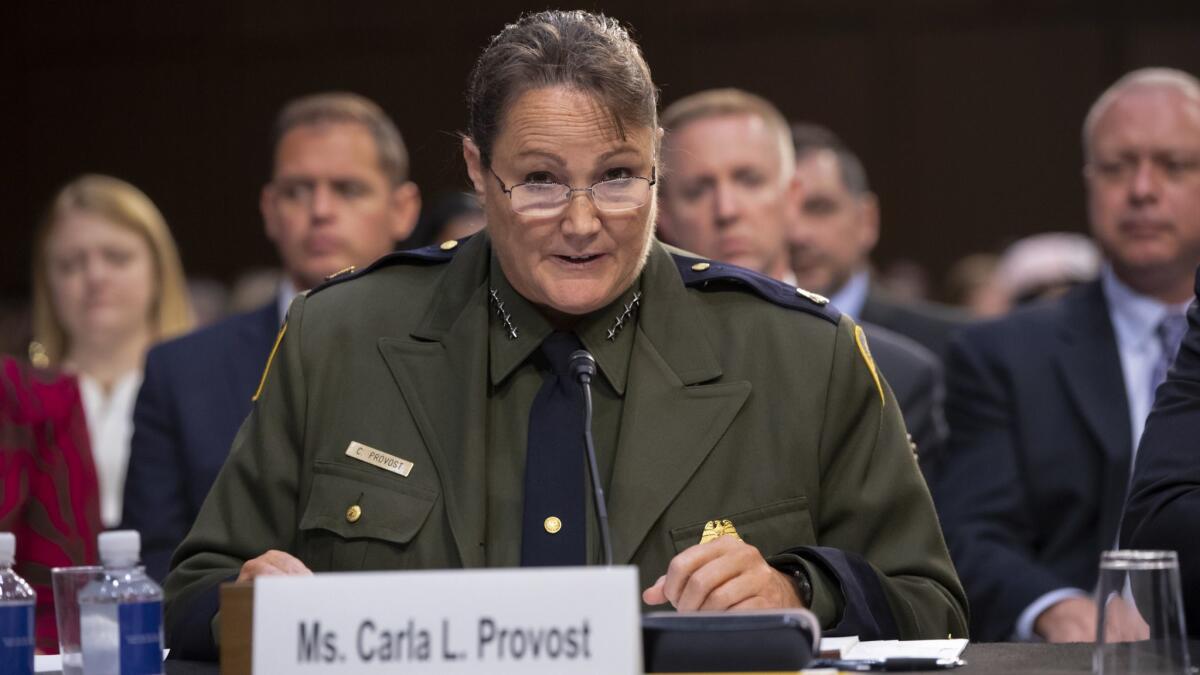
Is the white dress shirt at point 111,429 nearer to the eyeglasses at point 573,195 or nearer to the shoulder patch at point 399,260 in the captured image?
the shoulder patch at point 399,260

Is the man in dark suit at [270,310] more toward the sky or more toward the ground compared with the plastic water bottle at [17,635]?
more toward the sky

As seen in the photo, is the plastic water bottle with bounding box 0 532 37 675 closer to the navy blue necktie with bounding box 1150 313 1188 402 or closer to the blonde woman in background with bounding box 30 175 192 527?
the navy blue necktie with bounding box 1150 313 1188 402

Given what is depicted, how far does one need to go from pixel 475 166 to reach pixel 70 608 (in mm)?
967

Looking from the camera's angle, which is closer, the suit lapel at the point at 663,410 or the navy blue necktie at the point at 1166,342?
the suit lapel at the point at 663,410

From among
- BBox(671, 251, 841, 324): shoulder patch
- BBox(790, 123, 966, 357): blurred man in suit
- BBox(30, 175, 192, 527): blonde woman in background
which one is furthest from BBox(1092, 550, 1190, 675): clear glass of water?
BBox(30, 175, 192, 527): blonde woman in background

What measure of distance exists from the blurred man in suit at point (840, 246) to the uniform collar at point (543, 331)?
3116mm

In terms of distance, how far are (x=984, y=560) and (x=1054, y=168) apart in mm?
6769

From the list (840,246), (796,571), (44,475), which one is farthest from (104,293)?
(796,571)

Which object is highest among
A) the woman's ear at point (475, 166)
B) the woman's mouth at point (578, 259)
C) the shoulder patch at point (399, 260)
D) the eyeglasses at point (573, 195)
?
the woman's ear at point (475, 166)

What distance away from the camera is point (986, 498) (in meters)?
4.47

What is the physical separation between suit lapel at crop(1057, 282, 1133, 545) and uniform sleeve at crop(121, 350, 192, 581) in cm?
226

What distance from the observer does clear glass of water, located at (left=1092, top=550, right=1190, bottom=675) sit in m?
1.98

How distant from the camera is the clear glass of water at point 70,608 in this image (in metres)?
2.25

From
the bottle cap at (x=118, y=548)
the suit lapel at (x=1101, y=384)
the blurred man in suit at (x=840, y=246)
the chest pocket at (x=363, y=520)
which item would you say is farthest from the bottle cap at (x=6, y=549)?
the blurred man in suit at (x=840, y=246)
